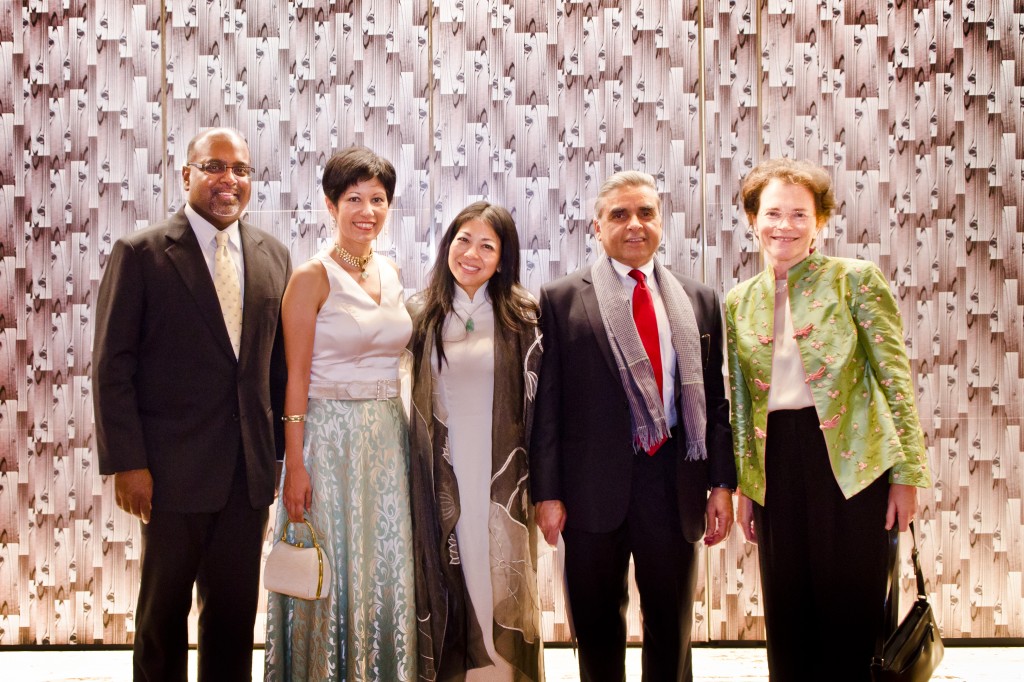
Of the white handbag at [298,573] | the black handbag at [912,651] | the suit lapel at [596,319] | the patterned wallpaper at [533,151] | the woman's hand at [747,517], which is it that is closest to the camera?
the black handbag at [912,651]

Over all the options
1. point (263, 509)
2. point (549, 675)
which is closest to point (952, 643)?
point (549, 675)

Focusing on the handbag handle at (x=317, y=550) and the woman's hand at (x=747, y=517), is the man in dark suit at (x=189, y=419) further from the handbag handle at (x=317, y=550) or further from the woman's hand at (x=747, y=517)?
the woman's hand at (x=747, y=517)

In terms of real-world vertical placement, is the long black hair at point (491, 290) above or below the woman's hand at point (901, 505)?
above

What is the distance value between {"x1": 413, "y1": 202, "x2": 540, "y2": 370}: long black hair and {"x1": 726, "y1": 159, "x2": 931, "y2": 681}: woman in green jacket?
71 centimetres

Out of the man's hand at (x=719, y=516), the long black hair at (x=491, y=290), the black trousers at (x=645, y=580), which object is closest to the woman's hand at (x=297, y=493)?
the long black hair at (x=491, y=290)

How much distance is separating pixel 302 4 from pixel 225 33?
358 mm

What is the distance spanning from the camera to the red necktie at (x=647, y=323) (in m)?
2.31

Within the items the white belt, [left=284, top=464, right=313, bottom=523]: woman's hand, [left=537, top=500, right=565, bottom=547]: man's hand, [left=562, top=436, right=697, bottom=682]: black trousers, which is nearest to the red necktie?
[left=562, top=436, right=697, bottom=682]: black trousers

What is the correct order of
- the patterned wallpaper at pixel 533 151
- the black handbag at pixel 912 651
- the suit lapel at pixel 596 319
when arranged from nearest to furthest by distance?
the black handbag at pixel 912 651 < the suit lapel at pixel 596 319 < the patterned wallpaper at pixel 533 151

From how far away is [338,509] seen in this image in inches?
92.4

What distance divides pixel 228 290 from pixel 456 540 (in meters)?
1.05

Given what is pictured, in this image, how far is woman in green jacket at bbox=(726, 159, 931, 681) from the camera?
7.13 ft

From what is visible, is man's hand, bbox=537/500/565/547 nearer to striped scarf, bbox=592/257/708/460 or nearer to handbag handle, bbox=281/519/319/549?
striped scarf, bbox=592/257/708/460

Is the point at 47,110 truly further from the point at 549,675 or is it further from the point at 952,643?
the point at 952,643
